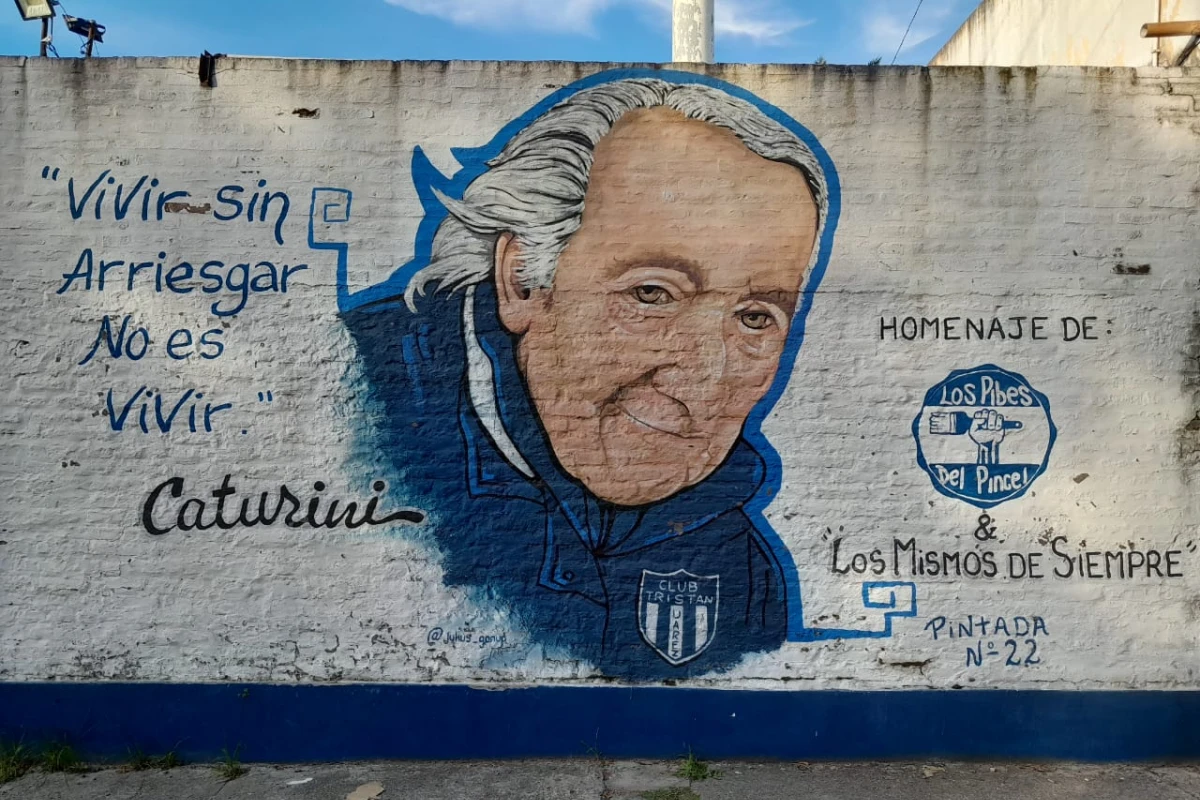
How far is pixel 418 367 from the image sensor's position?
468 centimetres

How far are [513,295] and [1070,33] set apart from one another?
4511 mm

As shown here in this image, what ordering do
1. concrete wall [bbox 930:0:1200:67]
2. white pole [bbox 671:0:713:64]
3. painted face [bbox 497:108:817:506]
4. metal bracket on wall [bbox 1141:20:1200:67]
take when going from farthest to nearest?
white pole [bbox 671:0:713:64], concrete wall [bbox 930:0:1200:67], painted face [bbox 497:108:817:506], metal bracket on wall [bbox 1141:20:1200:67]

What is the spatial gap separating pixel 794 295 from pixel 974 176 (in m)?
1.17

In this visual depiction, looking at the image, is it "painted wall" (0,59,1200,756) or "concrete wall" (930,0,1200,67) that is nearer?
"painted wall" (0,59,1200,756)

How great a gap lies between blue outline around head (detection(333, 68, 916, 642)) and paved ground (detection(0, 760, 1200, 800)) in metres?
0.72

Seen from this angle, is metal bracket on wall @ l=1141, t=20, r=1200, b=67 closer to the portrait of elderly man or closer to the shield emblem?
the portrait of elderly man

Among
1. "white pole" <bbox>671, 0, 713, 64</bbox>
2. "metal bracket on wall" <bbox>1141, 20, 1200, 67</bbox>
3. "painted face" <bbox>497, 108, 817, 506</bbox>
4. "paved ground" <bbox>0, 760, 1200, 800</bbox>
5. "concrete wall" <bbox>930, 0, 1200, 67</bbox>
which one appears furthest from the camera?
"white pole" <bbox>671, 0, 713, 64</bbox>

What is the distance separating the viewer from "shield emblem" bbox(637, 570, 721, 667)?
462 cm

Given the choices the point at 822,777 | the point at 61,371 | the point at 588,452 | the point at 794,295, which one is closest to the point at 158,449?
the point at 61,371

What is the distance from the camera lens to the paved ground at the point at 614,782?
4.22m

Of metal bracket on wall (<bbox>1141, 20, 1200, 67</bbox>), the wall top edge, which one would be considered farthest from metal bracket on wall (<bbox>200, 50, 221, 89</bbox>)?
Answer: metal bracket on wall (<bbox>1141, 20, 1200, 67</bbox>)

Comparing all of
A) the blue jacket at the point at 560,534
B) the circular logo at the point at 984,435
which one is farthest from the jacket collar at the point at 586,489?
the circular logo at the point at 984,435

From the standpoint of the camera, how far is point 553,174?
4.74m

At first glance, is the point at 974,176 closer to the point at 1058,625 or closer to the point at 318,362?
the point at 1058,625
